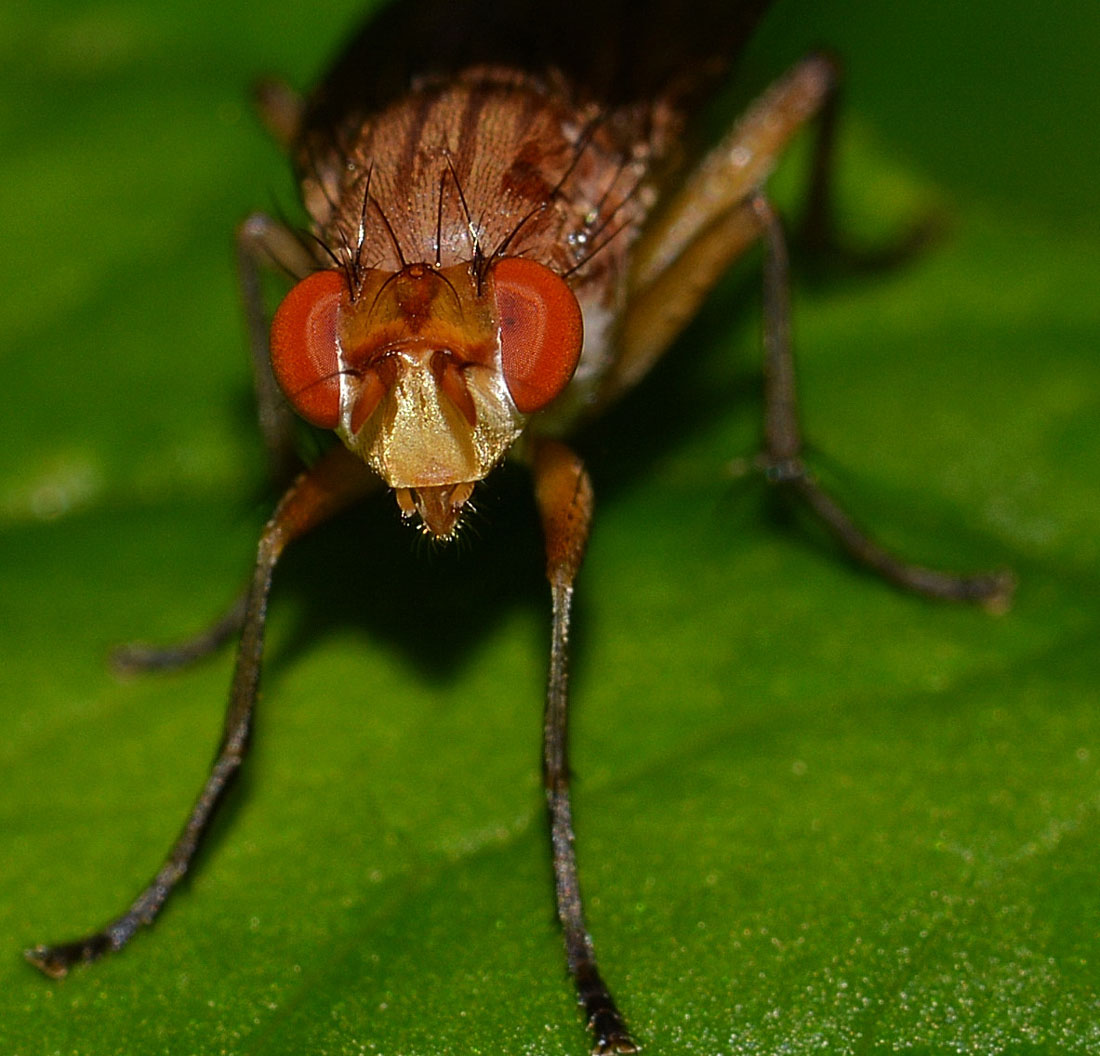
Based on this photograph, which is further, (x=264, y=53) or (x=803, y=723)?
(x=264, y=53)

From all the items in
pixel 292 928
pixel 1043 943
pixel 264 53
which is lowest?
pixel 1043 943

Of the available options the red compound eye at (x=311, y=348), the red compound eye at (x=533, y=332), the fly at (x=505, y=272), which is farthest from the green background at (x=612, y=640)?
the red compound eye at (x=311, y=348)

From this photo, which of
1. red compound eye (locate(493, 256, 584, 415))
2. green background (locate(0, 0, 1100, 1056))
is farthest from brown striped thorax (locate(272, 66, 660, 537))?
green background (locate(0, 0, 1100, 1056))

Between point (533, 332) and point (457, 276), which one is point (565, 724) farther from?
point (457, 276)

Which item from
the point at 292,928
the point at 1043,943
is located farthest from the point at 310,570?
the point at 1043,943

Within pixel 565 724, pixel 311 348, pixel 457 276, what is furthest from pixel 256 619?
pixel 457 276

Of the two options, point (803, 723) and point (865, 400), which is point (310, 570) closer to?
point (803, 723)
